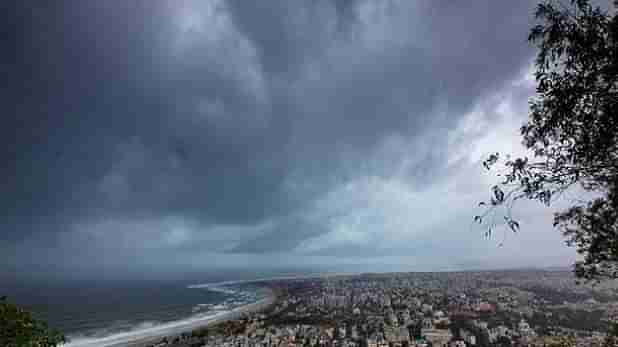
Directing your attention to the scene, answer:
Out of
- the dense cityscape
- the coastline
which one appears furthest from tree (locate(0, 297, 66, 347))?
the coastline

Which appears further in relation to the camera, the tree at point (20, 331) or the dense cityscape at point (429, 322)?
the dense cityscape at point (429, 322)

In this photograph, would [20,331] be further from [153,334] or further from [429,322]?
[429,322]

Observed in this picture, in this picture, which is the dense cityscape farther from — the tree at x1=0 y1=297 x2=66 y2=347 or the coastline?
the tree at x1=0 y1=297 x2=66 y2=347

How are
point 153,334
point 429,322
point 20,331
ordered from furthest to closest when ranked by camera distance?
point 429,322 < point 153,334 < point 20,331

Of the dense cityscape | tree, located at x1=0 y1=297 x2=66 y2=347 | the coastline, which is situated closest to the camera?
tree, located at x1=0 y1=297 x2=66 y2=347

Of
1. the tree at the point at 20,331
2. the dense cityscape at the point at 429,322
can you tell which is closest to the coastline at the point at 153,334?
the dense cityscape at the point at 429,322

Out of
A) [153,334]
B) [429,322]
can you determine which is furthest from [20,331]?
[429,322]

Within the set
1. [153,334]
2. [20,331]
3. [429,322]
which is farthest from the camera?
[429,322]

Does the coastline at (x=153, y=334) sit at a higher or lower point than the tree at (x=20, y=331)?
lower

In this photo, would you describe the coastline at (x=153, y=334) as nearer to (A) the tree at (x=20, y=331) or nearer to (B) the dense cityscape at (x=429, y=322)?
(B) the dense cityscape at (x=429, y=322)
